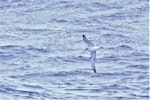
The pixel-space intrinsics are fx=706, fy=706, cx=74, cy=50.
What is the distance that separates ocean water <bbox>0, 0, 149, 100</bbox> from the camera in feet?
93.5

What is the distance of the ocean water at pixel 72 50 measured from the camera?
2850cm

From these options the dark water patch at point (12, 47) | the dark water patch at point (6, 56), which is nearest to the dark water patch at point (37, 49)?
the dark water patch at point (12, 47)

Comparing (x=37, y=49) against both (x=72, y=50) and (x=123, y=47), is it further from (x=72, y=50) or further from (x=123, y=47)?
(x=123, y=47)

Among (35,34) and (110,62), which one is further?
(35,34)

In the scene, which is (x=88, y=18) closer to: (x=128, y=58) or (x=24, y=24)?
(x=24, y=24)

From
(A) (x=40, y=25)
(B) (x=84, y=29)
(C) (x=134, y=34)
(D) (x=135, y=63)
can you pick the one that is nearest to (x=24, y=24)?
(A) (x=40, y=25)

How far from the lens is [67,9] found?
4069 cm

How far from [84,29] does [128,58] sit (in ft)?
16.7

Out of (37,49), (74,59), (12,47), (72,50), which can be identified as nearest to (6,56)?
(12,47)

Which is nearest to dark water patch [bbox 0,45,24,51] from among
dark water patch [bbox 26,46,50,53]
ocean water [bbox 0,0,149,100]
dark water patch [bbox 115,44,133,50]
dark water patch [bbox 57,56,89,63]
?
ocean water [bbox 0,0,149,100]

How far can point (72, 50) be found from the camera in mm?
33688

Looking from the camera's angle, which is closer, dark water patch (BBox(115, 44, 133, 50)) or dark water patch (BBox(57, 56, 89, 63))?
dark water patch (BBox(57, 56, 89, 63))

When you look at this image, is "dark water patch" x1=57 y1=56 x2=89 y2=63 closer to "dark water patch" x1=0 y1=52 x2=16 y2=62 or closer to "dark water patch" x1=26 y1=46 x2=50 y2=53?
"dark water patch" x1=26 y1=46 x2=50 y2=53

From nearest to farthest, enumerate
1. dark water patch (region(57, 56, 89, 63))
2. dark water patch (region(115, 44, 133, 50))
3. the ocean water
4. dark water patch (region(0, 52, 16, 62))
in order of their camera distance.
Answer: the ocean water
dark water patch (region(57, 56, 89, 63))
dark water patch (region(0, 52, 16, 62))
dark water patch (region(115, 44, 133, 50))
